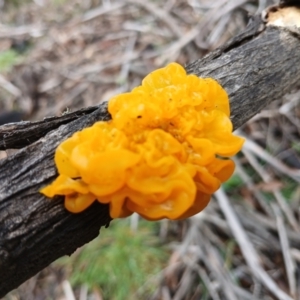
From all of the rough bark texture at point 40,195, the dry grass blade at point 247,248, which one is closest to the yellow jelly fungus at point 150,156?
the rough bark texture at point 40,195

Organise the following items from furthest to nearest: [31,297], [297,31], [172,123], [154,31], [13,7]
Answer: [13,7] < [154,31] < [31,297] < [297,31] < [172,123]

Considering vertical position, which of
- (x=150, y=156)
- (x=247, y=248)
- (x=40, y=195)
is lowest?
(x=247, y=248)

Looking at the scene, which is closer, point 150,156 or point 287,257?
point 150,156

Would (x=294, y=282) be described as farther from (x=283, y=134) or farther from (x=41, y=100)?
(x=41, y=100)

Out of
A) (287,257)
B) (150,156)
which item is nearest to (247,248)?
(287,257)

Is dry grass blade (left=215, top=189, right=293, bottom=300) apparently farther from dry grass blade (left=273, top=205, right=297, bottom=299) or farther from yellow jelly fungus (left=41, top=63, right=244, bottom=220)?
yellow jelly fungus (left=41, top=63, right=244, bottom=220)

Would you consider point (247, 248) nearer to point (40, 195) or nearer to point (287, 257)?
point (287, 257)

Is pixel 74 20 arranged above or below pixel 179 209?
below

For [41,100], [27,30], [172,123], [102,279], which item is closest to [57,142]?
[172,123]
